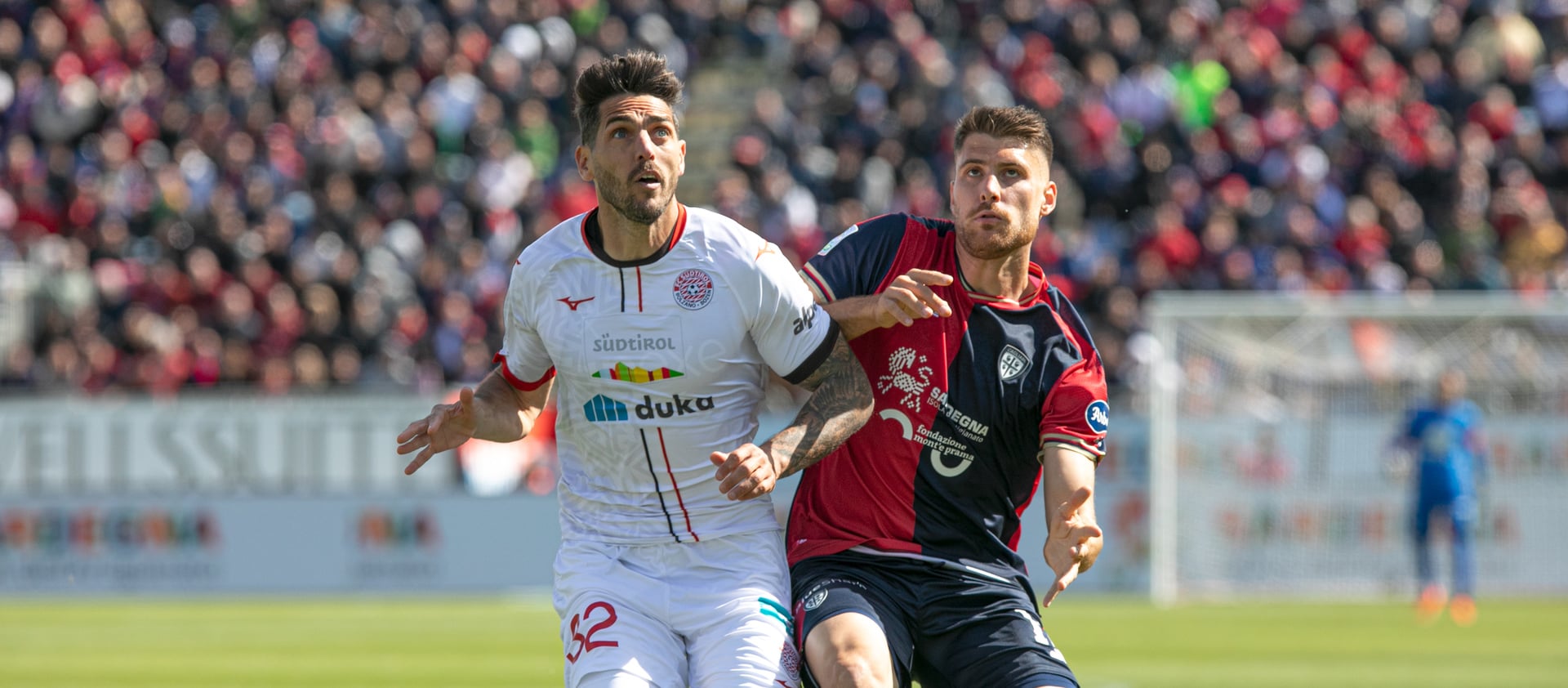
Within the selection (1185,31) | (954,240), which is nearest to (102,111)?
(1185,31)

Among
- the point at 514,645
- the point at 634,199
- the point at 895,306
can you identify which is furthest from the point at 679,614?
the point at 514,645

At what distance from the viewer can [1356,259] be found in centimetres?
2228

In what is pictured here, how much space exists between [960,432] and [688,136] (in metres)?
20.3

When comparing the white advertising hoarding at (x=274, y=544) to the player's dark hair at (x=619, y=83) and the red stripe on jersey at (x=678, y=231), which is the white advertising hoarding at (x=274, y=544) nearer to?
the red stripe on jersey at (x=678, y=231)

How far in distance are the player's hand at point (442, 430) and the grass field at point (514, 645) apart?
6.44 m

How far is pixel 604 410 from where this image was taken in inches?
235

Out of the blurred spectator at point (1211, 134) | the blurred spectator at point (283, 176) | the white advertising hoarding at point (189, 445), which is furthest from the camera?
the blurred spectator at point (1211, 134)

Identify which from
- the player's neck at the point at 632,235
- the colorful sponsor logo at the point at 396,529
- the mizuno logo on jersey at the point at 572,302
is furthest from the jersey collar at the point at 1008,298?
the colorful sponsor logo at the point at 396,529

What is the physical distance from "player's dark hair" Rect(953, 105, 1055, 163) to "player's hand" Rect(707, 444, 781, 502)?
1266mm

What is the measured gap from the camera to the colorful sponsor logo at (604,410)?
19.5ft

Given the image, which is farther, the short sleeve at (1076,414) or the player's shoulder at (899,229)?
the player's shoulder at (899,229)

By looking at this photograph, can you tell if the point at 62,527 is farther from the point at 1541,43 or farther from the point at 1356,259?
the point at 1541,43

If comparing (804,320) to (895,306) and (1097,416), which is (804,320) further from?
(1097,416)

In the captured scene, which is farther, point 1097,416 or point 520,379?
point 520,379
